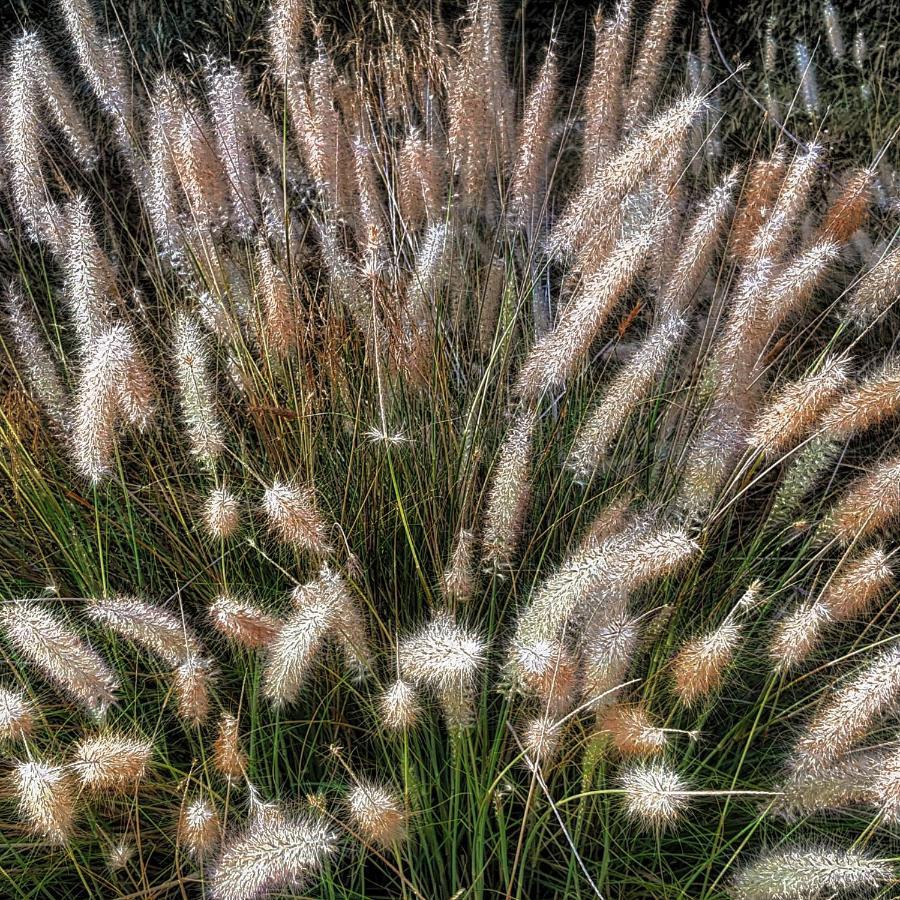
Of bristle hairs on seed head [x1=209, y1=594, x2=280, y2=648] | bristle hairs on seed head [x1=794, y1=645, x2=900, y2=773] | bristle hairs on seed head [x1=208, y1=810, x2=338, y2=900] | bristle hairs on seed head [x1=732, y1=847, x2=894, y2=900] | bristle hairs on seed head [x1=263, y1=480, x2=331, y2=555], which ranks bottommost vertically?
bristle hairs on seed head [x1=732, y1=847, x2=894, y2=900]

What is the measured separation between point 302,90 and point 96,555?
115 centimetres

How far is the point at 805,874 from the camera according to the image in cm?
150

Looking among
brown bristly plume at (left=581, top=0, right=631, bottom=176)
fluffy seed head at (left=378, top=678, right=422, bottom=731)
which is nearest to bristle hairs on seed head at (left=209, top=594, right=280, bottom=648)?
fluffy seed head at (left=378, top=678, right=422, bottom=731)

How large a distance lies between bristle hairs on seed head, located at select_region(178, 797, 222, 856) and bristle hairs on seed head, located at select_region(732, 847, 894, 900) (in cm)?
77

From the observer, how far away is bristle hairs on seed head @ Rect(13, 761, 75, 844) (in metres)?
1.46

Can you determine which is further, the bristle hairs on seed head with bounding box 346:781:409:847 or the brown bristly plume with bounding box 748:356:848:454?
the brown bristly plume with bounding box 748:356:848:454

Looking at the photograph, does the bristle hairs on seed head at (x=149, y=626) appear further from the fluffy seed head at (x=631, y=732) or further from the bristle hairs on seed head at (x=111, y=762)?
the fluffy seed head at (x=631, y=732)

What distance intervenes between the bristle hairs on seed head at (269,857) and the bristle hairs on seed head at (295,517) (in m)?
0.45

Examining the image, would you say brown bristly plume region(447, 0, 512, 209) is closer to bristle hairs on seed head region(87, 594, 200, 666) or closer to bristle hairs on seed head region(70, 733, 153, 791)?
bristle hairs on seed head region(87, 594, 200, 666)

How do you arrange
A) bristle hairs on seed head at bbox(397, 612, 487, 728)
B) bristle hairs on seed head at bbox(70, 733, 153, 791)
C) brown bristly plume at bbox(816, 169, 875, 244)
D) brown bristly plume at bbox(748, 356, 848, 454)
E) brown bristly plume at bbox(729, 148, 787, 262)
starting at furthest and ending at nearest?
brown bristly plume at bbox(729, 148, 787, 262), brown bristly plume at bbox(816, 169, 875, 244), brown bristly plume at bbox(748, 356, 848, 454), bristle hairs on seed head at bbox(70, 733, 153, 791), bristle hairs on seed head at bbox(397, 612, 487, 728)

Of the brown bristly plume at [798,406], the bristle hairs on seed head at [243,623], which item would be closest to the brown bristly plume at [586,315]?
the brown bristly plume at [798,406]

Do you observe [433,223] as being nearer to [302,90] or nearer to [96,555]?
[302,90]

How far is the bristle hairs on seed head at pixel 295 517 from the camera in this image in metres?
1.68

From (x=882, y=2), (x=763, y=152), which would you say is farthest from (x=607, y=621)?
(x=882, y=2)
